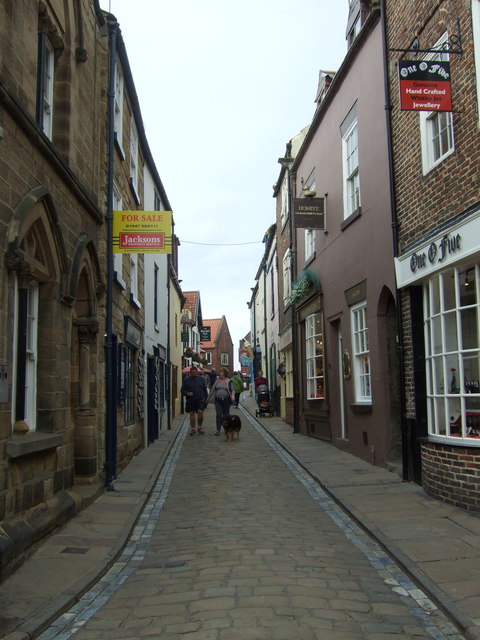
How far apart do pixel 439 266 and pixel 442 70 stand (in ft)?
7.88

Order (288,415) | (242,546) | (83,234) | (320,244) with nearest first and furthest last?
(242,546) < (83,234) < (320,244) < (288,415)

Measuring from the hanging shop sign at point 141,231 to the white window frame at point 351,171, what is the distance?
12.9ft

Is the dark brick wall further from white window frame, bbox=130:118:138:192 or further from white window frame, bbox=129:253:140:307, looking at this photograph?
white window frame, bbox=130:118:138:192

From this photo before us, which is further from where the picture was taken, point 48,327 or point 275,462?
point 275,462

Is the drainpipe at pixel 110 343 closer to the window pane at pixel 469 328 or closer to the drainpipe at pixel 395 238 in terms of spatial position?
the drainpipe at pixel 395 238

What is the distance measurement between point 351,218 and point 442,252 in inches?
170

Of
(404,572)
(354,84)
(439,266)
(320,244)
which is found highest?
(354,84)

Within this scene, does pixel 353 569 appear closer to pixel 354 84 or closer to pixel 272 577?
pixel 272 577

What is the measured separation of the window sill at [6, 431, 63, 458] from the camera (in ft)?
19.1

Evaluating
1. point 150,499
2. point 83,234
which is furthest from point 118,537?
point 83,234

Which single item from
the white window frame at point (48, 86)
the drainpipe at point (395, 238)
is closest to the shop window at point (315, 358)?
the drainpipe at point (395, 238)

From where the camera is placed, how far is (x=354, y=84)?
468 inches

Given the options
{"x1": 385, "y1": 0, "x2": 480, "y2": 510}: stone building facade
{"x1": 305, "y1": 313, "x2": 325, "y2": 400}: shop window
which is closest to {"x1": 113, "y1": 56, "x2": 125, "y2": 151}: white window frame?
{"x1": 385, "y1": 0, "x2": 480, "y2": 510}: stone building facade

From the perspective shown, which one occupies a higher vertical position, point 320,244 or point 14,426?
point 320,244
